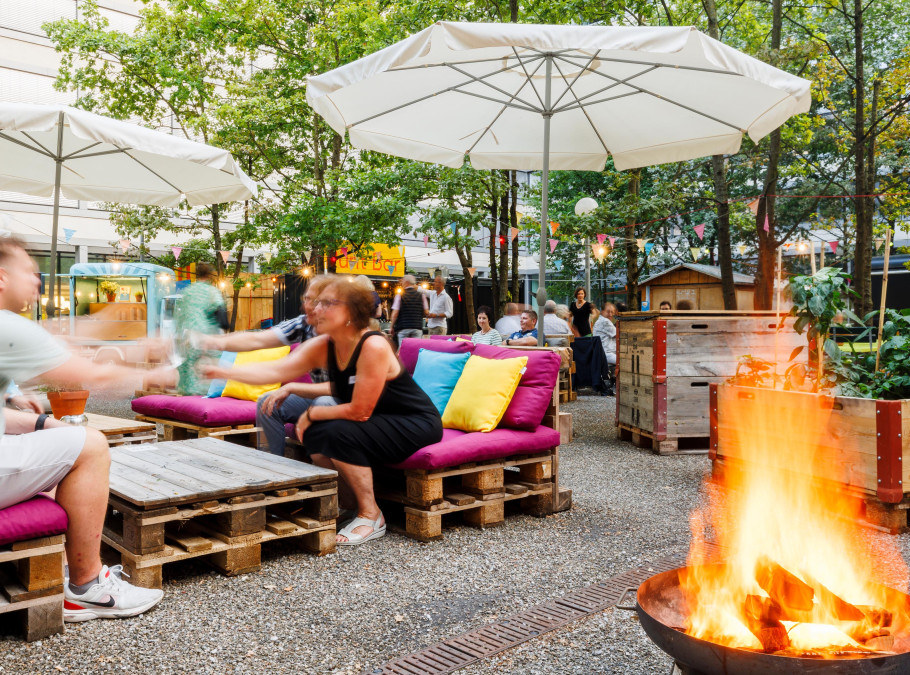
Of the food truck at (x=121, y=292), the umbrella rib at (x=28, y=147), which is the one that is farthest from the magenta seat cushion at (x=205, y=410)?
the food truck at (x=121, y=292)

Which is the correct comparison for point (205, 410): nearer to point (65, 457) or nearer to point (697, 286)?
point (65, 457)

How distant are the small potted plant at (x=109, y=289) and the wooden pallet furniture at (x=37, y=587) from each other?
13.4m

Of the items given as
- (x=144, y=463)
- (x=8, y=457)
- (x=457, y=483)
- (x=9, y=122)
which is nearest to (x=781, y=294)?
(x=457, y=483)

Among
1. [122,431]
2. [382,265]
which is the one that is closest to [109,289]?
[382,265]

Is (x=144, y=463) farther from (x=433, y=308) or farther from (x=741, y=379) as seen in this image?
(x=433, y=308)

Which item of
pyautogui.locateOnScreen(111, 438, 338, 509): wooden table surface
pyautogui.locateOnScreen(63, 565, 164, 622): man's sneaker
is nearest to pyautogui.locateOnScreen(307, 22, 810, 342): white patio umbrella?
pyautogui.locateOnScreen(111, 438, 338, 509): wooden table surface

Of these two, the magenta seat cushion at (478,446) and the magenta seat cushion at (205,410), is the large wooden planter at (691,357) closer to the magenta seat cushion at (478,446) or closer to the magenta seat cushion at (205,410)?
the magenta seat cushion at (478,446)

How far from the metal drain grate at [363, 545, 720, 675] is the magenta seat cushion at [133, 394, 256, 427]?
135 inches

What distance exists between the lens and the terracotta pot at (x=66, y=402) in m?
3.94

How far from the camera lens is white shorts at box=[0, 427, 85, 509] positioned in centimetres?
232

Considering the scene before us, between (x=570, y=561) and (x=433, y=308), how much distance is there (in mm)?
8591

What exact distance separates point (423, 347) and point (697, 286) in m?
19.9

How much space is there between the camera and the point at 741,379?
4.87m

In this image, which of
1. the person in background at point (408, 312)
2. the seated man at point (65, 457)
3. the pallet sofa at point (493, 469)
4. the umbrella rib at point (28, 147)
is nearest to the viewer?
the seated man at point (65, 457)
